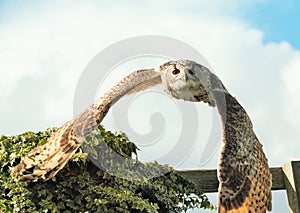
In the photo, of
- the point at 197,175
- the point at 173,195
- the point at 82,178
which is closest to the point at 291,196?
the point at 197,175

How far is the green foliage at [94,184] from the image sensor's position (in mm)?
2490

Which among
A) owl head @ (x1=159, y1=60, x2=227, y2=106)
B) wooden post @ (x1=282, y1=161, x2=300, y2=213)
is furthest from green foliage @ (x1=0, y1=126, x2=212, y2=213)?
wooden post @ (x1=282, y1=161, x2=300, y2=213)

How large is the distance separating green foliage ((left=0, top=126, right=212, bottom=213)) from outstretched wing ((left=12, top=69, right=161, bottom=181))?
0.06 m

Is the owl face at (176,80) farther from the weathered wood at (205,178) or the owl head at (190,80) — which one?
the weathered wood at (205,178)

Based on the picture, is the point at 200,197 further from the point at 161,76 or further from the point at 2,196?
the point at 2,196

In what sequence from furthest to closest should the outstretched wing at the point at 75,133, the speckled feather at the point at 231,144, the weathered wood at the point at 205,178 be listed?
the weathered wood at the point at 205,178 < the outstretched wing at the point at 75,133 < the speckled feather at the point at 231,144

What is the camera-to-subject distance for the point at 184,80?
93.5 inches

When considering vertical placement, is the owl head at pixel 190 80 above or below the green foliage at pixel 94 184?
above

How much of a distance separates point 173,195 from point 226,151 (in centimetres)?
52

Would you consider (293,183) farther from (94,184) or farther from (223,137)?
(94,184)

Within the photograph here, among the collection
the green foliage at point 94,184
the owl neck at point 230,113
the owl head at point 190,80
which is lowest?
the green foliage at point 94,184

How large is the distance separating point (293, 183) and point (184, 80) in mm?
959

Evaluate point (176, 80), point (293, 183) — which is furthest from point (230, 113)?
point (293, 183)

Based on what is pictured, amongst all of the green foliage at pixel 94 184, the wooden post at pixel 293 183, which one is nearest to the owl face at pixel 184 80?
the green foliage at pixel 94 184
